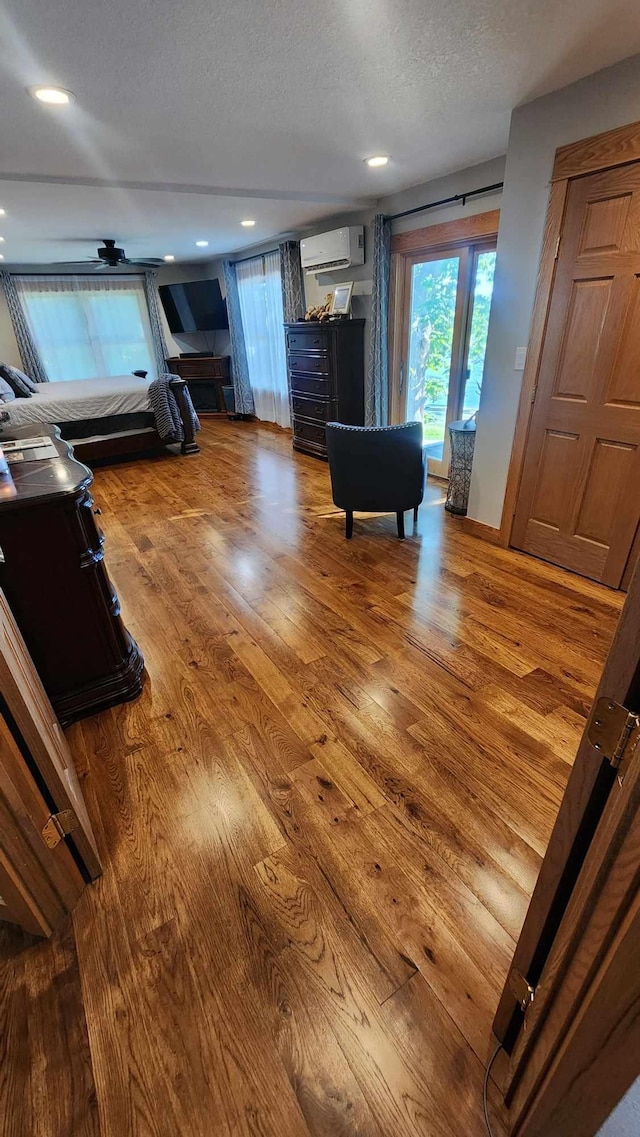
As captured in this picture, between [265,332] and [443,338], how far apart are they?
11.0 ft

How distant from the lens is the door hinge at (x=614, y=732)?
53 cm

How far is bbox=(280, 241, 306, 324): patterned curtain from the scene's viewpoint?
551cm

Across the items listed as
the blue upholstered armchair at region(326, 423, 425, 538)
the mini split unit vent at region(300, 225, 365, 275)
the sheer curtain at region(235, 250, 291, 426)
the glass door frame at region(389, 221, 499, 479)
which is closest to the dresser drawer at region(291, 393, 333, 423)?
the glass door frame at region(389, 221, 499, 479)

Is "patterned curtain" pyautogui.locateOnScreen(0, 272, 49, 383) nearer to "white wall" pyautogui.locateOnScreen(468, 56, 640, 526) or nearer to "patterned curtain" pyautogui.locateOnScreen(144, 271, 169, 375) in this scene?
"patterned curtain" pyautogui.locateOnScreen(144, 271, 169, 375)

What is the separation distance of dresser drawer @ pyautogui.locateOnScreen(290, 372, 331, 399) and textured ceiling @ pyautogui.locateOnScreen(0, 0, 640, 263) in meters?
1.71

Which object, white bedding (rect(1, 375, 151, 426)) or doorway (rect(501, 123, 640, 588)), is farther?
white bedding (rect(1, 375, 151, 426))

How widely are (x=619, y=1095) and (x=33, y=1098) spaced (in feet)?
3.58

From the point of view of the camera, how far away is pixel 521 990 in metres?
0.86

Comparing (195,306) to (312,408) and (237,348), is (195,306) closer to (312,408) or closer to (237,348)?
(237,348)

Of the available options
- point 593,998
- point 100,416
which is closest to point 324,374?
point 100,416

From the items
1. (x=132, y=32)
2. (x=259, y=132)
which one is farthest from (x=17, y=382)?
(x=132, y=32)

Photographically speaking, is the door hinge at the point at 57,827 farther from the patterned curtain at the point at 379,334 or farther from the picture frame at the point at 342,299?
the picture frame at the point at 342,299

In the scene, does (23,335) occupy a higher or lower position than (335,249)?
lower

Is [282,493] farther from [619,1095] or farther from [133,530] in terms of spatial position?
[619,1095]
